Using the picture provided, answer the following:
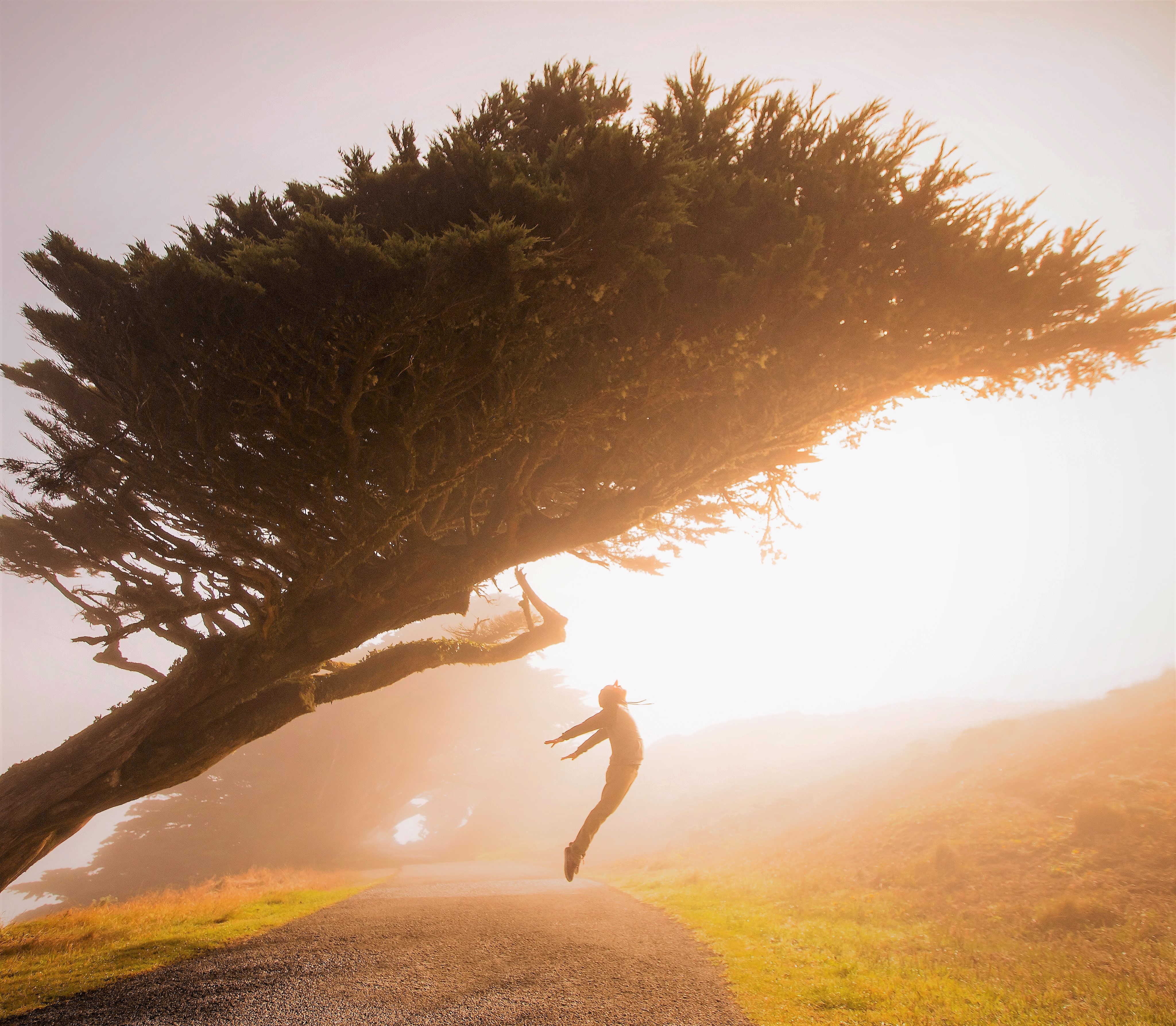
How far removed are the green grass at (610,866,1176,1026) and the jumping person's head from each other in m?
2.93

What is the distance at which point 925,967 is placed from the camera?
214 inches

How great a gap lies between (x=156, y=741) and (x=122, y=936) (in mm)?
2227

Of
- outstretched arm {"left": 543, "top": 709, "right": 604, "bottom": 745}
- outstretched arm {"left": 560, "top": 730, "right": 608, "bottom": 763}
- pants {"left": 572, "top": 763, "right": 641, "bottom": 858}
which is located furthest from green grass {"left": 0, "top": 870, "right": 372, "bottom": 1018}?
outstretched arm {"left": 560, "top": 730, "right": 608, "bottom": 763}

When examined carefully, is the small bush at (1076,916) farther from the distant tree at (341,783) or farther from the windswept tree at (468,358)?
the distant tree at (341,783)

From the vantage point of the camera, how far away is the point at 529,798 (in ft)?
129

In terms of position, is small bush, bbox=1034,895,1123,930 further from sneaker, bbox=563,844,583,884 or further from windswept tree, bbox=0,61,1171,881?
windswept tree, bbox=0,61,1171,881

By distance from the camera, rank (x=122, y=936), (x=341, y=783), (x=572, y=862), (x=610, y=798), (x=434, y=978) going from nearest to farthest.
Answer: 1. (x=434, y=978)
2. (x=122, y=936)
3. (x=572, y=862)
4. (x=610, y=798)
5. (x=341, y=783)

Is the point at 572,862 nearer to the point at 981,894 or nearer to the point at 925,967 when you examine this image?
the point at 925,967

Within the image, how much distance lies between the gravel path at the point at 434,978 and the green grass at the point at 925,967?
610 millimetres

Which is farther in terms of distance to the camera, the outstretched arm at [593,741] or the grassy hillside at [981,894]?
the outstretched arm at [593,741]

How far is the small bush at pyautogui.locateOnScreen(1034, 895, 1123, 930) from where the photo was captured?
249 inches

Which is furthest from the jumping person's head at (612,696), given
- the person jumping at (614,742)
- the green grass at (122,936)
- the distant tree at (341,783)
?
the distant tree at (341,783)

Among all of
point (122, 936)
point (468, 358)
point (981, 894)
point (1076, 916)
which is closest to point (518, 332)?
point (468, 358)

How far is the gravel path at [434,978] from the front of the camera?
3.49 metres
